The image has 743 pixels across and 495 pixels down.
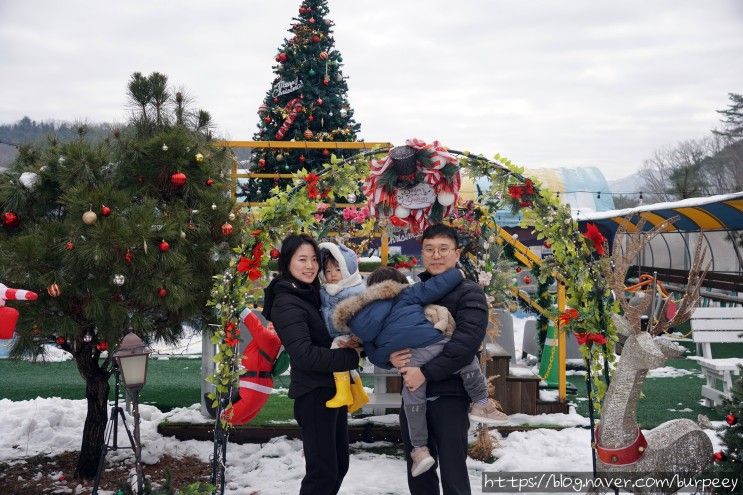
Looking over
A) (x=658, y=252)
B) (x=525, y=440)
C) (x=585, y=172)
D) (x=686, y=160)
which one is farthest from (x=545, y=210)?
(x=686, y=160)

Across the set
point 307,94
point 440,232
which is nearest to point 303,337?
point 440,232

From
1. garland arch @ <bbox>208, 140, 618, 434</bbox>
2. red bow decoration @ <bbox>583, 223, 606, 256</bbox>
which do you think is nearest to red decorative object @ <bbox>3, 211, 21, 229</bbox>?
garland arch @ <bbox>208, 140, 618, 434</bbox>

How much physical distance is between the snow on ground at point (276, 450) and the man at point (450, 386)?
1.61 meters

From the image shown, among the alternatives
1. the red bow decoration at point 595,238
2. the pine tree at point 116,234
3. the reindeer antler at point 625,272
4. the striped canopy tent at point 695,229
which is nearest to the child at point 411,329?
the reindeer antler at point 625,272

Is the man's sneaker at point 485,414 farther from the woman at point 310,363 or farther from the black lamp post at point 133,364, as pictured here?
the black lamp post at point 133,364

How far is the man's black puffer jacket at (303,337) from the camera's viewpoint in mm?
3682

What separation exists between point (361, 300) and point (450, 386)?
0.67 m

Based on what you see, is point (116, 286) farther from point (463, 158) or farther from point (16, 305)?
point (463, 158)

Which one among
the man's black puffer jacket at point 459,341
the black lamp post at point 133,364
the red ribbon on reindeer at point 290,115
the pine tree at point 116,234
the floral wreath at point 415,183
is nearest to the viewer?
the man's black puffer jacket at point 459,341

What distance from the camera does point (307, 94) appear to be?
1235cm

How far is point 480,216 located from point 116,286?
3.01 metres

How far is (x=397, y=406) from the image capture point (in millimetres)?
6766

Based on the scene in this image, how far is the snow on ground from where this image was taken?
17.9 feet

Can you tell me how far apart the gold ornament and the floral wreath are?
1.90 metres
